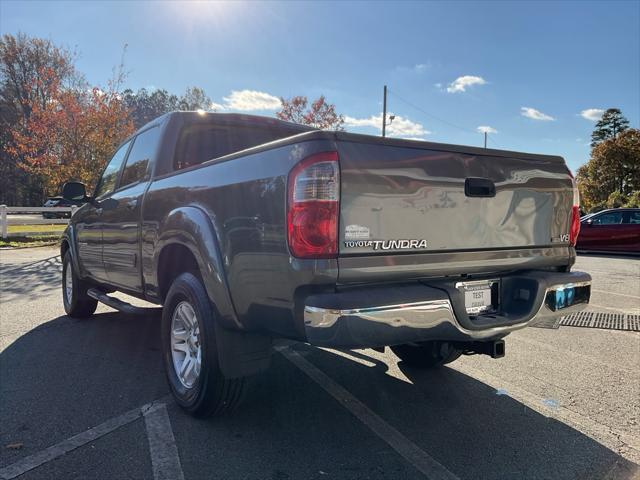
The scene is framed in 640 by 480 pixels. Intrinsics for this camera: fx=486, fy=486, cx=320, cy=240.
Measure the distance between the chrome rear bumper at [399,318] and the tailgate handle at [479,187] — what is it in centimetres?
58

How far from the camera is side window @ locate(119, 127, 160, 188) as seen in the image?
13.1ft

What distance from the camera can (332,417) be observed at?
3.03 m

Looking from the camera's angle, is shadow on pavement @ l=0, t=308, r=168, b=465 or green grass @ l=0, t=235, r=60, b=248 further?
green grass @ l=0, t=235, r=60, b=248

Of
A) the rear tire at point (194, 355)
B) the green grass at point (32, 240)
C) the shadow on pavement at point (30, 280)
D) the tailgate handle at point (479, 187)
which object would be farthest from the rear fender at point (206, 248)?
the green grass at point (32, 240)

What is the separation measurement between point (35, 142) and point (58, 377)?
17.2m

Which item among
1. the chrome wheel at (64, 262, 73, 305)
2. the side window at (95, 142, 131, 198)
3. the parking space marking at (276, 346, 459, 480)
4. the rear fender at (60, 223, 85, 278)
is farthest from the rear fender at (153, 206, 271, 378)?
the chrome wheel at (64, 262, 73, 305)

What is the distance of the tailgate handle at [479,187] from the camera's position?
8.78 feet

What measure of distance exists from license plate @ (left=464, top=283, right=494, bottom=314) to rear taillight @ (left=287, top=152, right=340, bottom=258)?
92cm

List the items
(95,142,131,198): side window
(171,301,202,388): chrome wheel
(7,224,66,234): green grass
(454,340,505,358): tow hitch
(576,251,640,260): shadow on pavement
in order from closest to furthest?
(454,340,505,358): tow hitch < (171,301,202,388): chrome wheel < (95,142,131,198): side window < (576,251,640,260): shadow on pavement < (7,224,66,234): green grass

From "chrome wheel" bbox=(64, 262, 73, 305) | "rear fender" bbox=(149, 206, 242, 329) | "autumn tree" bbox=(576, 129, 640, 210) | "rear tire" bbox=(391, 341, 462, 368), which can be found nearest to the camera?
"rear fender" bbox=(149, 206, 242, 329)

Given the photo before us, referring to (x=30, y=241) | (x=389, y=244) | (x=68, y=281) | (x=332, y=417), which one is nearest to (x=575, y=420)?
(x=332, y=417)

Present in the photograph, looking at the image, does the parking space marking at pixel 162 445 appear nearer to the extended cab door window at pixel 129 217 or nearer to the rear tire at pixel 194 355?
the rear tire at pixel 194 355

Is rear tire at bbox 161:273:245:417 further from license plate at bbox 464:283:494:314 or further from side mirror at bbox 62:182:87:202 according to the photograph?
side mirror at bbox 62:182:87:202

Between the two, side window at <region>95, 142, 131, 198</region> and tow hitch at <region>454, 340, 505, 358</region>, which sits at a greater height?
side window at <region>95, 142, 131, 198</region>
